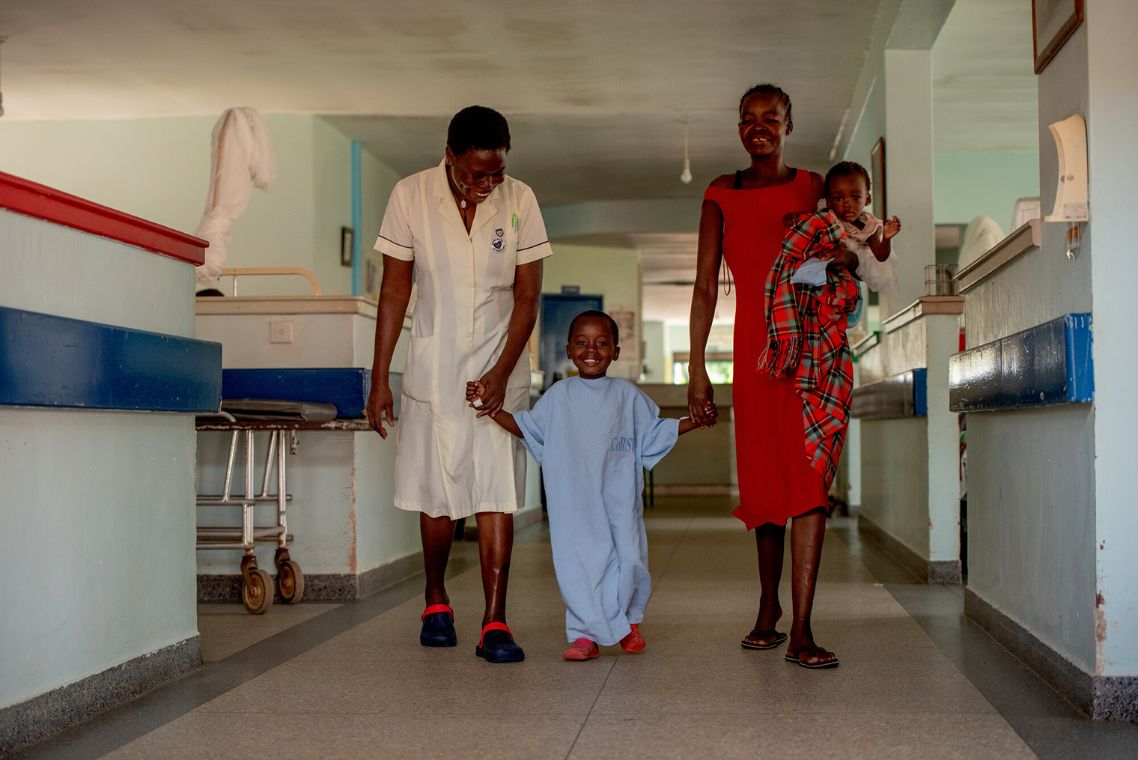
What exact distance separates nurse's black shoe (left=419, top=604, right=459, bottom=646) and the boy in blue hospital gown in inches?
14.0

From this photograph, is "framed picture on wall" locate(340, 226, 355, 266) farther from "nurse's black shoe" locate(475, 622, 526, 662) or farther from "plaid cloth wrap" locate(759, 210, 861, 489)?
"plaid cloth wrap" locate(759, 210, 861, 489)

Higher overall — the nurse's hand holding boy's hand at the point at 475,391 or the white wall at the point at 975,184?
the white wall at the point at 975,184

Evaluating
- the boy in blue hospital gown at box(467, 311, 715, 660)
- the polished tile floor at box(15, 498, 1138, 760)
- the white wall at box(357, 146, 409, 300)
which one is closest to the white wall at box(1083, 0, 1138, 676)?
the polished tile floor at box(15, 498, 1138, 760)

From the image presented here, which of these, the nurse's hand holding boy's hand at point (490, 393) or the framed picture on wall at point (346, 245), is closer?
the nurse's hand holding boy's hand at point (490, 393)

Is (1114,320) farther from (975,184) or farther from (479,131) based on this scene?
(975,184)

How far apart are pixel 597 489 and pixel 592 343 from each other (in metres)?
0.37

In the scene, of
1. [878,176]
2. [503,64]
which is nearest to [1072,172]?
[878,176]

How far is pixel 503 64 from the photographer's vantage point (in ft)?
25.1

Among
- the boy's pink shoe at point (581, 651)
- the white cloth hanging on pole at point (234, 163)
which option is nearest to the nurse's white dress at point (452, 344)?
the boy's pink shoe at point (581, 651)

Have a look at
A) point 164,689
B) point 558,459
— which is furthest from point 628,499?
point 164,689

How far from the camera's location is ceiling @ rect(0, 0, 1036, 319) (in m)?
6.65

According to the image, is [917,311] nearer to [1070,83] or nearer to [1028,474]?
[1028,474]

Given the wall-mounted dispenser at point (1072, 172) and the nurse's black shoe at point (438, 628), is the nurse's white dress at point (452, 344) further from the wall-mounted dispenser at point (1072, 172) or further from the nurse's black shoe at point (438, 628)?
the wall-mounted dispenser at point (1072, 172)

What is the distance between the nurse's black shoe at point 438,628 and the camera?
3.20 metres
